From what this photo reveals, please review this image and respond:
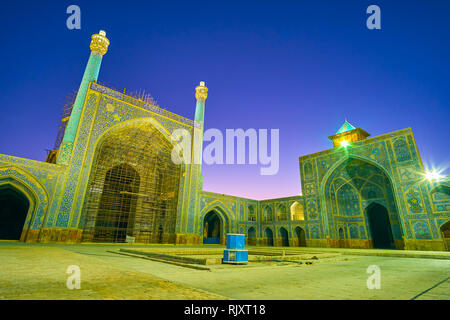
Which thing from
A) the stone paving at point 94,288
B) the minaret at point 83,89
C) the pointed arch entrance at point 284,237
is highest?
the minaret at point 83,89

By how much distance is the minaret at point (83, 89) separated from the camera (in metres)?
13.8

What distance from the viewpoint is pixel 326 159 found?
62.6 feet

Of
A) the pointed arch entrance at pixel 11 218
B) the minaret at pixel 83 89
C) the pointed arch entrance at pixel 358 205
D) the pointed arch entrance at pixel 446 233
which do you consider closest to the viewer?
the minaret at pixel 83 89

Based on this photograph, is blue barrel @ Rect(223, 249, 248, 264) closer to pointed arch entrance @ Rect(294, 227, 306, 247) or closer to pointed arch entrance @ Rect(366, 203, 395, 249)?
pointed arch entrance @ Rect(294, 227, 306, 247)

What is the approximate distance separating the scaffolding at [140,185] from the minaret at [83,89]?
3092 millimetres

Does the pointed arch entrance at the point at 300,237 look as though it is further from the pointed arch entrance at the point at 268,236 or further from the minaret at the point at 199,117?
the minaret at the point at 199,117

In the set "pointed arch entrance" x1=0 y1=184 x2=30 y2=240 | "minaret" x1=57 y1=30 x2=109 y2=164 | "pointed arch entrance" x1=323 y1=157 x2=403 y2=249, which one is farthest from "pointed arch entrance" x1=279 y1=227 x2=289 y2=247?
"pointed arch entrance" x1=0 y1=184 x2=30 y2=240

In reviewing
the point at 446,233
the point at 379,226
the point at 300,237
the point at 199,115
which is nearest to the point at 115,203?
the point at 199,115

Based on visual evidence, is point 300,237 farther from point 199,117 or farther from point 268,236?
point 199,117

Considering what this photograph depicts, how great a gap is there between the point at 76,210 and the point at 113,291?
42.6 ft

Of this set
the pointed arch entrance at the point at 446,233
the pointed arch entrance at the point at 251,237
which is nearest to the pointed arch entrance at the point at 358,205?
the pointed arch entrance at the point at 446,233

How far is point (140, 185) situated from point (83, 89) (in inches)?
312
